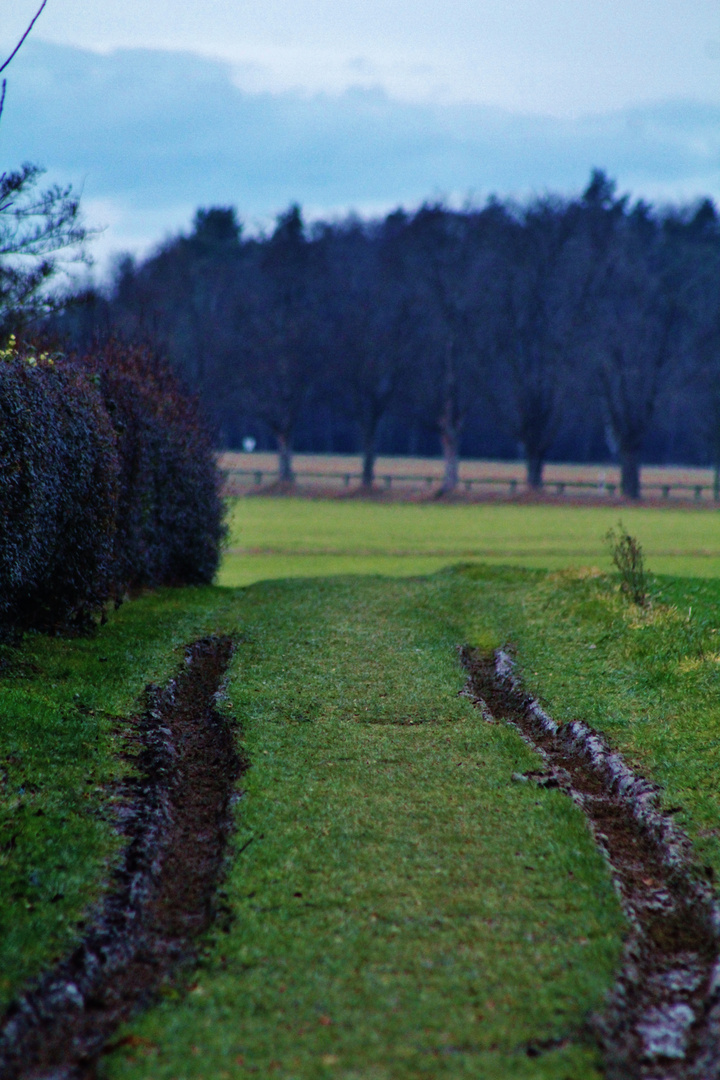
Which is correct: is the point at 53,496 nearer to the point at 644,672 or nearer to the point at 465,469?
the point at 644,672

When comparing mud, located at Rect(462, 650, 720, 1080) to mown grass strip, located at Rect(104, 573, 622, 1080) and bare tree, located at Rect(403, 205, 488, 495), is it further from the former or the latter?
bare tree, located at Rect(403, 205, 488, 495)

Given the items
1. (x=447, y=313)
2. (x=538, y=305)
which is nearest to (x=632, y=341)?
(x=538, y=305)

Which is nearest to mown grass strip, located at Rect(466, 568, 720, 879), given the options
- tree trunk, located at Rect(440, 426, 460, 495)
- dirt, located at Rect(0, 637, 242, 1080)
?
dirt, located at Rect(0, 637, 242, 1080)

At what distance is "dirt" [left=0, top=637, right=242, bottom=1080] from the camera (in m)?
3.80

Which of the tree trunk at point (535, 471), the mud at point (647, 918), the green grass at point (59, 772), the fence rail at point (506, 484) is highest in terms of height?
the tree trunk at point (535, 471)

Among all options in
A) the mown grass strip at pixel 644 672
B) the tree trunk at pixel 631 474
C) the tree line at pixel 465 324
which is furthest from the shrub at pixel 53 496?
the tree trunk at pixel 631 474

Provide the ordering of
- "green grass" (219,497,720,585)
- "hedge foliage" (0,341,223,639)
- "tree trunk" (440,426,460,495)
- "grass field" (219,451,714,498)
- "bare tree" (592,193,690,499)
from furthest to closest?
"grass field" (219,451,714,498)
"tree trunk" (440,426,460,495)
"bare tree" (592,193,690,499)
"green grass" (219,497,720,585)
"hedge foliage" (0,341,223,639)

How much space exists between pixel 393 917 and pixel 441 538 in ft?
79.0

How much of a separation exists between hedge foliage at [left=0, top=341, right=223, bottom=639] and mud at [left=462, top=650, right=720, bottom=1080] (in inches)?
169

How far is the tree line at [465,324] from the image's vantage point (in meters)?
53.4

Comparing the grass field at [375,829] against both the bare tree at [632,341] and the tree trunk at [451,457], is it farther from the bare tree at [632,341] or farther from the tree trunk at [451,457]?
the tree trunk at [451,457]

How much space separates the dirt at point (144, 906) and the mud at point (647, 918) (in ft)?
5.82

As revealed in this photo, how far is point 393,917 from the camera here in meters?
4.73

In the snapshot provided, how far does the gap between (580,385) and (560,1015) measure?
168ft
